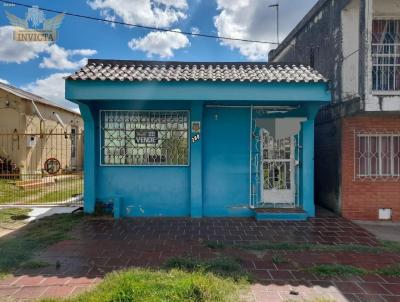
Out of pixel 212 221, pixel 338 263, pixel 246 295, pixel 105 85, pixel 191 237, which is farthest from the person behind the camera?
pixel 212 221

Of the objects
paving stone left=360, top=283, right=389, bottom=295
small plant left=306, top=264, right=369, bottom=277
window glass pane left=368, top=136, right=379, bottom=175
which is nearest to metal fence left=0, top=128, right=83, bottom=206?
small plant left=306, top=264, right=369, bottom=277

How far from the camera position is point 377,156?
7.59 metres

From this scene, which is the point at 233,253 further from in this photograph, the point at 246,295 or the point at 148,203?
the point at 148,203

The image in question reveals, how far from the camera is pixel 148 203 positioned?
7.59 meters

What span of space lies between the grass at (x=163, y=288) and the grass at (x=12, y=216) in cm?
428

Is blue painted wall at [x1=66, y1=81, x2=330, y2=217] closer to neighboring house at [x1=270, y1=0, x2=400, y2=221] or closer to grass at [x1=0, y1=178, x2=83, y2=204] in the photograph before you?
neighboring house at [x1=270, y1=0, x2=400, y2=221]

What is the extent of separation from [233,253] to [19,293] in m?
3.10

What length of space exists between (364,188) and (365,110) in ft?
6.79

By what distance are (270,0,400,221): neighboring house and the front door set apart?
1.21m

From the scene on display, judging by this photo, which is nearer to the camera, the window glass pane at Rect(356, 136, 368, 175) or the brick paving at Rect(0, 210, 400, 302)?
the brick paving at Rect(0, 210, 400, 302)

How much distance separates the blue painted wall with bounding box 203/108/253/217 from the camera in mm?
7637

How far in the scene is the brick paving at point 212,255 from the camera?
3779 mm

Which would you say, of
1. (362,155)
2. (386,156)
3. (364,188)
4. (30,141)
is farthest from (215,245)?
(30,141)

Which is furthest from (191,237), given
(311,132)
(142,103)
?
(311,132)
